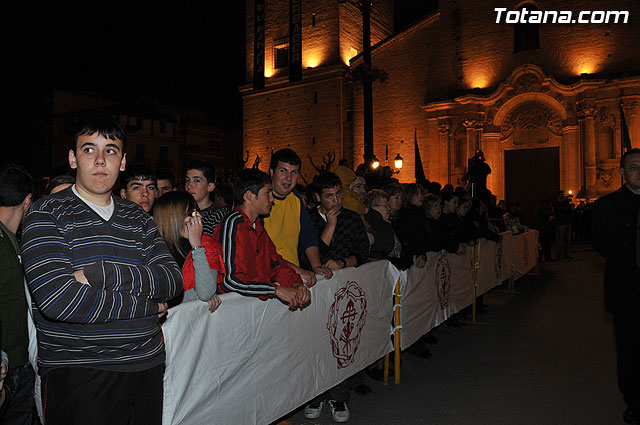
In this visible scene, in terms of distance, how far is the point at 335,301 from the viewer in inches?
162

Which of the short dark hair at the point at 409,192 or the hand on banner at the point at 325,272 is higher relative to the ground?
the short dark hair at the point at 409,192

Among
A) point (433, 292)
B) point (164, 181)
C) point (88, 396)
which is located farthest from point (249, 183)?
point (433, 292)

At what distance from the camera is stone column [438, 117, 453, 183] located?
2253cm

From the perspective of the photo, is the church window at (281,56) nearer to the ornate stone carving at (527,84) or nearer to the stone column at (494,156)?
the stone column at (494,156)

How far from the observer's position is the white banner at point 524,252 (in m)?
10.4

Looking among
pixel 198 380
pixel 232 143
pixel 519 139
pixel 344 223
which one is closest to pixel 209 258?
pixel 198 380

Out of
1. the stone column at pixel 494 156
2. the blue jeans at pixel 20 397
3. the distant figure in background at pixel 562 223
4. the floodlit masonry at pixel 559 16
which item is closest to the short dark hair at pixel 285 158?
the blue jeans at pixel 20 397

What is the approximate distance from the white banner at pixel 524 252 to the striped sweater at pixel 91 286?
9.62 metres

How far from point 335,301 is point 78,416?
7.98ft

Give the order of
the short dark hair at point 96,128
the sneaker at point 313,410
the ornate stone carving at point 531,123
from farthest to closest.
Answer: the ornate stone carving at point 531,123, the sneaker at point 313,410, the short dark hair at point 96,128

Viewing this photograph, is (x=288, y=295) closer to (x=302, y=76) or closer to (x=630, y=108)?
(x=630, y=108)

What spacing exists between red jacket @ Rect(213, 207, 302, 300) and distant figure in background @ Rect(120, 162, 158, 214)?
1.16 m

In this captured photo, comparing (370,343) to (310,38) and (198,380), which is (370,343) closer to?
(198,380)

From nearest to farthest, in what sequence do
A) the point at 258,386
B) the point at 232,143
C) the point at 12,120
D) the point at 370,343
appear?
the point at 258,386 < the point at 370,343 < the point at 12,120 < the point at 232,143
